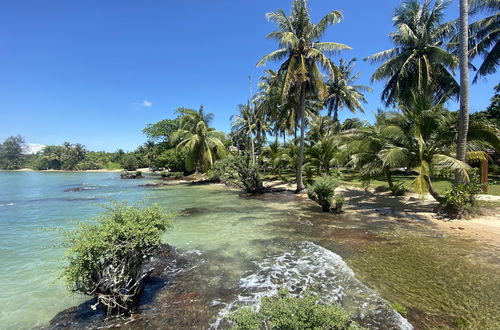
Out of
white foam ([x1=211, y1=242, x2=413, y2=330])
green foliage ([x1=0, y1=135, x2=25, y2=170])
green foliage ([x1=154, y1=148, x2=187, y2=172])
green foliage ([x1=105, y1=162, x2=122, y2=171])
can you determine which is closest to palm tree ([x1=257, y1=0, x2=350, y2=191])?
white foam ([x1=211, y1=242, x2=413, y2=330])

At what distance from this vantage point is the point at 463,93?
944 cm

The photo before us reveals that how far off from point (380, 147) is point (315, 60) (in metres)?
7.86

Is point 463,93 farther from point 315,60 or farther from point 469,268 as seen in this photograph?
point 315,60

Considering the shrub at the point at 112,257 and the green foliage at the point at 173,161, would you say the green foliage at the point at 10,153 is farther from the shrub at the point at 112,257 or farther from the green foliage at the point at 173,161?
the shrub at the point at 112,257

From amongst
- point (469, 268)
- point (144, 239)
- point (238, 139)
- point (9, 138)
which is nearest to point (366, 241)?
point (469, 268)

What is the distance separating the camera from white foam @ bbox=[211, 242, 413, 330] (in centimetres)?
383

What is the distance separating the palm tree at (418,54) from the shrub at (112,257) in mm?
18475

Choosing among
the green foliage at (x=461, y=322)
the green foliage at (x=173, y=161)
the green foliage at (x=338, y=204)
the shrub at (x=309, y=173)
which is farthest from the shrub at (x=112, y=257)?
the green foliage at (x=173, y=161)

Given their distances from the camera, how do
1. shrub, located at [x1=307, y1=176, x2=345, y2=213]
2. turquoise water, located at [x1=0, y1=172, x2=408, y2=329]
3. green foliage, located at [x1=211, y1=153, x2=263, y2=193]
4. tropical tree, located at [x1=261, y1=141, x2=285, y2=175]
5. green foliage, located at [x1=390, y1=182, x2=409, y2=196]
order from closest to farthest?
turquoise water, located at [x1=0, y1=172, x2=408, y2=329]
shrub, located at [x1=307, y1=176, x2=345, y2=213]
green foliage, located at [x1=390, y1=182, x2=409, y2=196]
green foliage, located at [x1=211, y1=153, x2=263, y2=193]
tropical tree, located at [x1=261, y1=141, x2=285, y2=175]

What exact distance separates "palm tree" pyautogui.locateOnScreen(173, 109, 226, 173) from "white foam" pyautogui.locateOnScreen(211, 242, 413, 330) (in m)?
22.4

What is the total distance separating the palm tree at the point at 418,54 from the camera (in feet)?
52.1

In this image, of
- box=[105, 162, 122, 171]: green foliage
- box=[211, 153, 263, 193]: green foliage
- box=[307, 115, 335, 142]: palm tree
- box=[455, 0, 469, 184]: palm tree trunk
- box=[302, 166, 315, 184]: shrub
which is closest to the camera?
box=[455, 0, 469, 184]: palm tree trunk

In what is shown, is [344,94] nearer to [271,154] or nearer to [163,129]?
[271,154]

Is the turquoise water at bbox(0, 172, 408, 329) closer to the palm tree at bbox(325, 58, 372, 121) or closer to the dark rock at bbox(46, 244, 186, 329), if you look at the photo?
the dark rock at bbox(46, 244, 186, 329)
